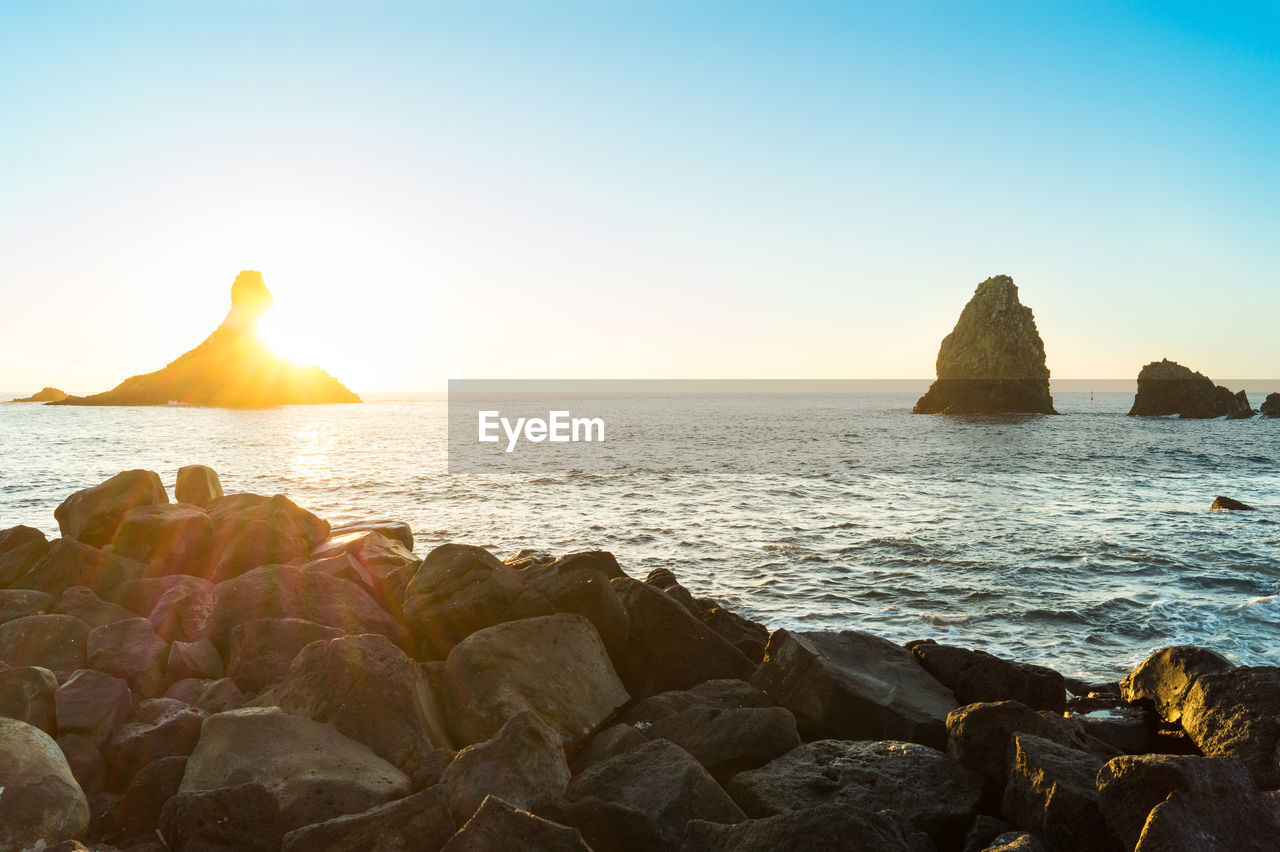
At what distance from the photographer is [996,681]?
27.7 feet

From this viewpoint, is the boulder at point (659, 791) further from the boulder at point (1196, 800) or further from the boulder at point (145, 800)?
the boulder at point (145, 800)

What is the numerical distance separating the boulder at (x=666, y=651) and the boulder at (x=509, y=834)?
13.5 ft

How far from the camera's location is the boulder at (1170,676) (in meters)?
8.16

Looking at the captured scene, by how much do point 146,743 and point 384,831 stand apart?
3057mm

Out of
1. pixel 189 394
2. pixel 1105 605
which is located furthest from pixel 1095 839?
pixel 189 394

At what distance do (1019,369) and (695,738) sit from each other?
110855mm

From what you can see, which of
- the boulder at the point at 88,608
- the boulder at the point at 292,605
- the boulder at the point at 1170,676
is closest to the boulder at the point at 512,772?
the boulder at the point at 292,605

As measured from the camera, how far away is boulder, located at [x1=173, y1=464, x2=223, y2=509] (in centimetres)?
1692

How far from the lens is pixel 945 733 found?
730cm

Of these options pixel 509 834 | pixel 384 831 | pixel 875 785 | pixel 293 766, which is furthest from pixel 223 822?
pixel 875 785

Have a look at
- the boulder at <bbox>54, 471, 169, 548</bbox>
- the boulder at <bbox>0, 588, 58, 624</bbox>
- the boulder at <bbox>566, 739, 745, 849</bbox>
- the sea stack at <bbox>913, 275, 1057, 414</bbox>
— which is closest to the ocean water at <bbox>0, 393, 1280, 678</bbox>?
the boulder at <bbox>54, 471, 169, 548</bbox>

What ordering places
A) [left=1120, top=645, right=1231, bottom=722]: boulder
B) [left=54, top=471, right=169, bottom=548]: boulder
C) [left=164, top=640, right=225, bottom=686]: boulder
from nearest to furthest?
[left=1120, top=645, right=1231, bottom=722]: boulder
[left=164, top=640, right=225, bottom=686]: boulder
[left=54, top=471, right=169, bottom=548]: boulder

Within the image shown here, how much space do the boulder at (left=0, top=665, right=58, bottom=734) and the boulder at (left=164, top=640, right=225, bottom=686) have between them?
1313 mm

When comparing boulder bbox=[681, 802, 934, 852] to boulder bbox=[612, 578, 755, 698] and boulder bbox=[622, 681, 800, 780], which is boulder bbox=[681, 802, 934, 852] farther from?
boulder bbox=[612, 578, 755, 698]
